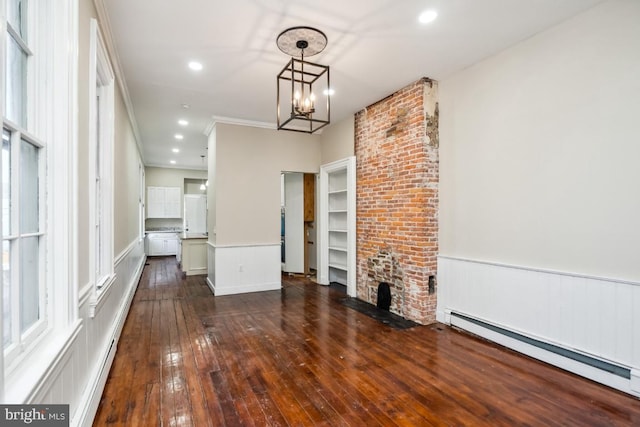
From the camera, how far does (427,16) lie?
2.79 meters

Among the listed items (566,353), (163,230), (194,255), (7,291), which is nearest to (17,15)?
(7,291)

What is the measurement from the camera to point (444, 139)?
4.07 meters

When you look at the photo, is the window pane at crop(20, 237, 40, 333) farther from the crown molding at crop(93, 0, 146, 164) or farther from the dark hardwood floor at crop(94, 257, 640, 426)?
the crown molding at crop(93, 0, 146, 164)

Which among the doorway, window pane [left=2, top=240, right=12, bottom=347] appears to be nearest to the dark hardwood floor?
window pane [left=2, top=240, right=12, bottom=347]

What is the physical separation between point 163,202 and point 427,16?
1003cm

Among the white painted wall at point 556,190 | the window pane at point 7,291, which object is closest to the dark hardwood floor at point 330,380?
the white painted wall at point 556,190

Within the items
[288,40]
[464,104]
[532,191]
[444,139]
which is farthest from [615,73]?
[288,40]

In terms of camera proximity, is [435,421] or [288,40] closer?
[435,421]

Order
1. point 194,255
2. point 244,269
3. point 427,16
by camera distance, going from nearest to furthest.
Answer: point 427,16 → point 244,269 → point 194,255

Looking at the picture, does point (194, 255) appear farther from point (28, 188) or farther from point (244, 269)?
point (28, 188)

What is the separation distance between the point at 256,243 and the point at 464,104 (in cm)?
397

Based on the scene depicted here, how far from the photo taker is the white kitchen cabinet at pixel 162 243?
33.6 feet

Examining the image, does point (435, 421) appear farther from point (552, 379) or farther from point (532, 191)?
point (532, 191)

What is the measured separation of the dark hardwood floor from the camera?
2.19 meters
